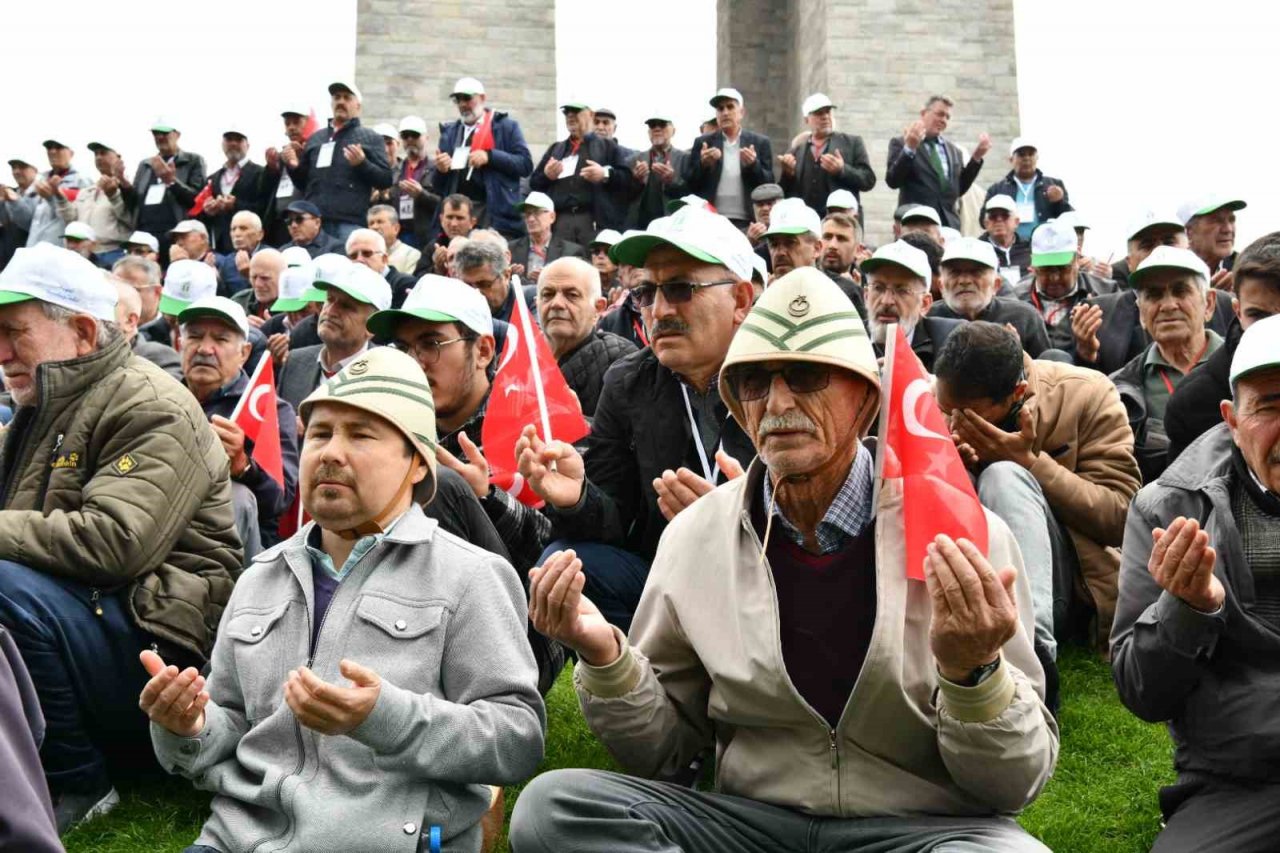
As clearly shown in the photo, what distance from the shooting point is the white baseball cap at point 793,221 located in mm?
Result: 9328

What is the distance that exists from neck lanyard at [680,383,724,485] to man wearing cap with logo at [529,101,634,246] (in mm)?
9104

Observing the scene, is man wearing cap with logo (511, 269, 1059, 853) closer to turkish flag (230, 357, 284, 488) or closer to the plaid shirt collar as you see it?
the plaid shirt collar

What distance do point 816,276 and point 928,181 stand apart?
11713 mm

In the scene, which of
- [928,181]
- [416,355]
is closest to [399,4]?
[928,181]

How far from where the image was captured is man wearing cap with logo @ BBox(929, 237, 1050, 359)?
26.6 ft

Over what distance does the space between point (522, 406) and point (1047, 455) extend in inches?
79.8

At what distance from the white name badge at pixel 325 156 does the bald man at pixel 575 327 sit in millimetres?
7886

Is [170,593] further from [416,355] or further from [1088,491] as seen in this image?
[1088,491]

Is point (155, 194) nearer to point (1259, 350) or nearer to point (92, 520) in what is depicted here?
point (92, 520)

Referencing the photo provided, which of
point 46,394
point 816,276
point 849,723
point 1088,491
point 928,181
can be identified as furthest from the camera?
point 928,181

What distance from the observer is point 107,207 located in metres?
16.2

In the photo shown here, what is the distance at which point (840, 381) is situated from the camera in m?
3.75

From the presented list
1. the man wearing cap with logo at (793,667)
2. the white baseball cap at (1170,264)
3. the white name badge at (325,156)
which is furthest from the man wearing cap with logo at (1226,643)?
the white name badge at (325,156)

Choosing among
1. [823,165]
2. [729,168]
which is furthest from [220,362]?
[823,165]
